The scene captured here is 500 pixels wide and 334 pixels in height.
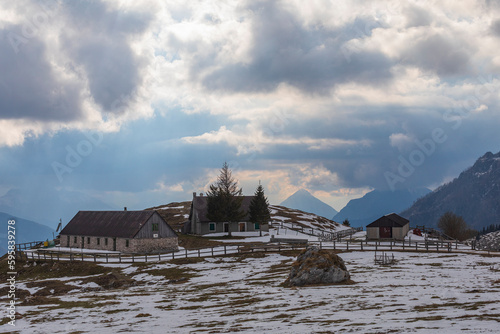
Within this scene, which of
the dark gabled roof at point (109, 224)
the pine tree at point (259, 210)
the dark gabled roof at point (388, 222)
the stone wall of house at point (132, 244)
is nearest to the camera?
the stone wall of house at point (132, 244)

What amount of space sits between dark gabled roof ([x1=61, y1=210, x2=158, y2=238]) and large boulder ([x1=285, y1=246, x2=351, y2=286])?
38.2 m

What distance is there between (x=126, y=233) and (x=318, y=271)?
141 ft

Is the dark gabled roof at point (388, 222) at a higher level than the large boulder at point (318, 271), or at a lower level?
higher

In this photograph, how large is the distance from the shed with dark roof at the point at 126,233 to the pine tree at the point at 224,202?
1660cm

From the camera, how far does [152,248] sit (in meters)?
70.5

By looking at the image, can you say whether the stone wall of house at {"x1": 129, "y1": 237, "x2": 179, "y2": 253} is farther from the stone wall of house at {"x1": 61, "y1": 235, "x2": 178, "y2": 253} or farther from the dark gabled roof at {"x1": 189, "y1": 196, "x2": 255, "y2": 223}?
the dark gabled roof at {"x1": 189, "y1": 196, "x2": 255, "y2": 223}

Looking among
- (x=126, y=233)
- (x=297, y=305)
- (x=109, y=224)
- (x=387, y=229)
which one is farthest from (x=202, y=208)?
(x=297, y=305)

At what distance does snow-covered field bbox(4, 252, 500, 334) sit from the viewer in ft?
65.1

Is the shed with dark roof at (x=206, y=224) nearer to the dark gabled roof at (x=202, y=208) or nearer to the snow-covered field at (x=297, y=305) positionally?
the dark gabled roof at (x=202, y=208)

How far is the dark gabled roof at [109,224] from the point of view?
7088 cm

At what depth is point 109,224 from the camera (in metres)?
75.4

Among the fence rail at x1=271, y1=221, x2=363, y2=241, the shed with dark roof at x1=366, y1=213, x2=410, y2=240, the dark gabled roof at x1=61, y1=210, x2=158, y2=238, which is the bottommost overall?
the fence rail at x1=271, y1=221, x2=363, y2=241

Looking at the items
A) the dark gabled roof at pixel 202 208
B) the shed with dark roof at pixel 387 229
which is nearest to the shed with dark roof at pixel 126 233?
the dark gabled roof at pixel 202 208

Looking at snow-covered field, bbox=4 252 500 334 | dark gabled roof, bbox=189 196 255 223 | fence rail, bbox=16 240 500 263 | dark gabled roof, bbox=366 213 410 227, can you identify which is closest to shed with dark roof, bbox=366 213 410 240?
dark gabled roof, bbox=366 213 410 227
